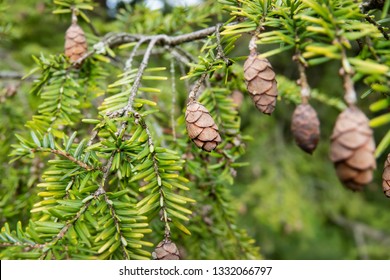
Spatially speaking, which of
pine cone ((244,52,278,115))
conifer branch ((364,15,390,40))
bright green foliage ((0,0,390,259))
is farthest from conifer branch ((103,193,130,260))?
conifer branch ((364,15,390,40))

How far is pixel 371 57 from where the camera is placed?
0.71 meters

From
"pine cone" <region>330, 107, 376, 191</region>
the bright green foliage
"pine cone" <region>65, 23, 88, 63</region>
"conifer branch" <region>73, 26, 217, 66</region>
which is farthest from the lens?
"pine cone" <region>65, 23, 88, 63</region>

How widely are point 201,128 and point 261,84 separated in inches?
6.5

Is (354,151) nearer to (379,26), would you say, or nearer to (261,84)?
(261,84)

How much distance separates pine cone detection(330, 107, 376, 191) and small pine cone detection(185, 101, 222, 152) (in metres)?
0.29

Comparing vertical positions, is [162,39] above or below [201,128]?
above

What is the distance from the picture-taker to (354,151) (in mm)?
569

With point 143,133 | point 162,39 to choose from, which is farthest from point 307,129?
point 162,39

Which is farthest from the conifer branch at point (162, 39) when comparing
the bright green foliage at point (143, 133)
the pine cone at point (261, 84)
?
the pine cone at point (261, 84)

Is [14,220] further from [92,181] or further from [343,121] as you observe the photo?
[343,121]

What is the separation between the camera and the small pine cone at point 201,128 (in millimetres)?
784

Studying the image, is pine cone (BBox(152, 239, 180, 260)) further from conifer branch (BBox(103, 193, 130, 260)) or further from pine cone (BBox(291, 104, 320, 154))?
pine cone (BBox(291, 104, 320, 154))

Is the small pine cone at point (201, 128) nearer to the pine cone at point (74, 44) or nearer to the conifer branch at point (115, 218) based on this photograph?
the conifer branch at point (115, 218)

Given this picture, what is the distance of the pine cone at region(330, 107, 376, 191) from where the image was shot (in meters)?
0.57
